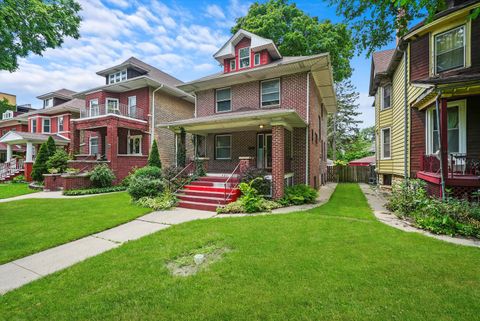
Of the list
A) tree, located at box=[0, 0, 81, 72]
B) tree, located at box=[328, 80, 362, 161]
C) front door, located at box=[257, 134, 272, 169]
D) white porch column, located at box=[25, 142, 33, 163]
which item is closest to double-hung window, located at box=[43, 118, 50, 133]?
white porch column, located at box=[25, 142, 33, 163]

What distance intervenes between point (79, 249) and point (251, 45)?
12363 millimetres

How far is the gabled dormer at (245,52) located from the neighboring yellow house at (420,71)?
630cm

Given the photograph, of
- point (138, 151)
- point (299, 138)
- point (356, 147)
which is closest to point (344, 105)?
point (356, 147)

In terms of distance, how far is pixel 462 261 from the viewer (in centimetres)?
396

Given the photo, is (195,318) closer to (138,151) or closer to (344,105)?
(138,151)

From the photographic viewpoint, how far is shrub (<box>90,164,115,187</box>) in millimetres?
13805

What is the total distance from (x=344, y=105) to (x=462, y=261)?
119 ft

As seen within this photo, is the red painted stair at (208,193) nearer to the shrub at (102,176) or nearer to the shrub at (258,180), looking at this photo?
the shrub at (258,180)

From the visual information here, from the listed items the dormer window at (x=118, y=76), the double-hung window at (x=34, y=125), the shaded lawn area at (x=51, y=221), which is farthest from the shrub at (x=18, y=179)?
the shaded lawn area at (x=51, y=221)

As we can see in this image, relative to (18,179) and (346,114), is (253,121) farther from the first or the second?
(346,114)

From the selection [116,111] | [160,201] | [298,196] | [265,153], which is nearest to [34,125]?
[116,111]

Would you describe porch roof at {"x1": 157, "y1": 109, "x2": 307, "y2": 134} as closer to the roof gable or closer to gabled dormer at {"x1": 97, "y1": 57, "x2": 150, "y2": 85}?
the roof gable

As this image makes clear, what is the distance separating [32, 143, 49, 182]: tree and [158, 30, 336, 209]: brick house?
502 inches

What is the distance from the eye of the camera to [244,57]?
13.3 m
